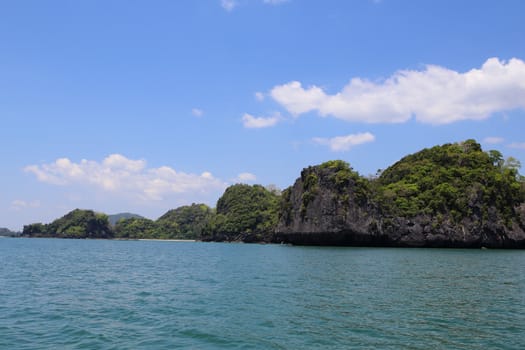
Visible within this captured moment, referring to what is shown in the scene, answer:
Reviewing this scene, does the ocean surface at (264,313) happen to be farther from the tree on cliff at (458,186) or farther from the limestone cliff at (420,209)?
the tree on cliff at (458,186)

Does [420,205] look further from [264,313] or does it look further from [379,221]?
[264,313]

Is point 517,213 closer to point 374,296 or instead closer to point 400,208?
point 400,208

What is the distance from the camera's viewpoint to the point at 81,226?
7475 inches

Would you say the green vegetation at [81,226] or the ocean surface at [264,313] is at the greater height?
the green vegetation at [81,226]

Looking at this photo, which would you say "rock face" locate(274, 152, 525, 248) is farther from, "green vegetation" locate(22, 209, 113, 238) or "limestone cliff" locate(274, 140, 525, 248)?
"green vegetation" locate(22, 209, 113, 238)

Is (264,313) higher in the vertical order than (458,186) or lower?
lower

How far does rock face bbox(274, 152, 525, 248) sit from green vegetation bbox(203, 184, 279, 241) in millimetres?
45463

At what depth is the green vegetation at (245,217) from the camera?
131m

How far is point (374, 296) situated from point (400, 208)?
6283cm

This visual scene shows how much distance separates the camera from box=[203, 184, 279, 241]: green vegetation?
131125 mm

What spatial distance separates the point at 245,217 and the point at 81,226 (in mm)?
95769

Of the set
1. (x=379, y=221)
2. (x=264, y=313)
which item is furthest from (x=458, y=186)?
(x=264, y=313)

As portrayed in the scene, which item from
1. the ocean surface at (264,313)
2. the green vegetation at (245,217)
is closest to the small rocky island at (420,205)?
the green vegetation at (245,217)

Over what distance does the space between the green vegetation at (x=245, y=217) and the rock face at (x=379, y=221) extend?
45463 millimetres
